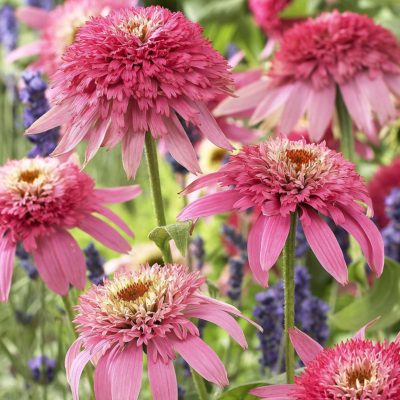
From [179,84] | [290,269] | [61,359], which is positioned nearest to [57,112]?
[179,84]

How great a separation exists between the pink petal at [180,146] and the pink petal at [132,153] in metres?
0.02

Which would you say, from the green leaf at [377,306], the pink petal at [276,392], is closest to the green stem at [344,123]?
the green leaf at [377,306]

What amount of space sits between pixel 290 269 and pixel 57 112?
21cm

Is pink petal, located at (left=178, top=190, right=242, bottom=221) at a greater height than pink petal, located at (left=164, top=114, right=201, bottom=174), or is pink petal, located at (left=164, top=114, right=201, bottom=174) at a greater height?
pink petal, located at (left=164, top=114, right=201, bottom=174)

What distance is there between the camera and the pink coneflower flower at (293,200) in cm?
60

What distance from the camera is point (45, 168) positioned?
32.1 inches

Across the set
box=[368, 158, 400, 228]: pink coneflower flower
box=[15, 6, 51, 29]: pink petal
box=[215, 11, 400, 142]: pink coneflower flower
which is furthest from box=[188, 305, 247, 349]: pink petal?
box=[15, 6, 51, 29]: pink petal

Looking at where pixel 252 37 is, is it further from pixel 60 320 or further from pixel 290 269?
pixel 290 269

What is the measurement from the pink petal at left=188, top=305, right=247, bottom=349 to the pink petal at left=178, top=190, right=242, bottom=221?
6cm

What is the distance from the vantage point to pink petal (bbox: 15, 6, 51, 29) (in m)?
1.37

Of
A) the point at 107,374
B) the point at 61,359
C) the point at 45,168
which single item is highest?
the point at 45,168

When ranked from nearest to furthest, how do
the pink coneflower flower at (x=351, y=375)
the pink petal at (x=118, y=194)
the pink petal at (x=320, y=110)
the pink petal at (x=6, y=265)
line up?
1. the pink coneflower flower at (x=351, y=375)
2. the pink petal at (x=6, y=265)
3. the pink petal at (x=118, y=194)
4. the pink petal at (x=320, y=110)

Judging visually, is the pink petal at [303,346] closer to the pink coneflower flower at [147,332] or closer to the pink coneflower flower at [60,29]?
the pink coneflower flower at [147,332]

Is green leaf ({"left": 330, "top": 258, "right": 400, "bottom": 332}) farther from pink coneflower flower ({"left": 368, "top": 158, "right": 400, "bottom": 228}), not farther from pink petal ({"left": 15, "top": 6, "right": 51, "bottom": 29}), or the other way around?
pink petal ({"left": 15, "top": 6, "right": 51, "bottom": 29})
